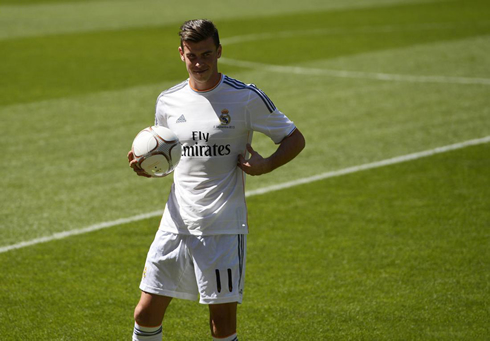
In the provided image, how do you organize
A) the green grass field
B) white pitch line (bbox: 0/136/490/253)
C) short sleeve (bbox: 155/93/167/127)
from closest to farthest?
short sleeve (bbox: 155/93/167/127), the green grass field, white pitch line (bbox: 0/136/490/253)

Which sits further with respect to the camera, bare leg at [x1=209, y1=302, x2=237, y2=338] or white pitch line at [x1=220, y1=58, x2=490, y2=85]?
white pitch line at [x1=220, y1=58, x2=490, y2=85]

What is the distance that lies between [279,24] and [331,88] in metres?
11.0

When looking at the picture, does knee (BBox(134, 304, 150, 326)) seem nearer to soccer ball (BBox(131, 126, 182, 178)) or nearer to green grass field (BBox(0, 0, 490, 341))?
soccer ball (BBox(131, 126, 182, 178))

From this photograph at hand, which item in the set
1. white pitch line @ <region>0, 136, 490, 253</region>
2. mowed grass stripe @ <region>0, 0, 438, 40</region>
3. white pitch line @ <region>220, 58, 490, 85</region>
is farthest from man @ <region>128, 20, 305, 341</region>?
mowed grass stripe @ <region>0, 0, 438, 40</region>

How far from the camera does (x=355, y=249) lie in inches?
290

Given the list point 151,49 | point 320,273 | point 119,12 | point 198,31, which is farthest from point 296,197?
point 119,12

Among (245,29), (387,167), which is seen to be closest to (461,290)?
(387,167)

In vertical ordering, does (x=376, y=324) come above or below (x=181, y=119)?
below

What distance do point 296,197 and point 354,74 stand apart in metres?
7.78

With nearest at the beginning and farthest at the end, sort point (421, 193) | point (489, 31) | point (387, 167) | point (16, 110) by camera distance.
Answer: point (421, 193)
point (387, 167)
point (16, 110)
point (489, 31)

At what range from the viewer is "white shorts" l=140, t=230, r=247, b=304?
4.50 meters

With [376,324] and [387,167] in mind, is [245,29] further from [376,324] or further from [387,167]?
[376,324]

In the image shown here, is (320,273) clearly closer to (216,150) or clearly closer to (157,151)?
(216,150)

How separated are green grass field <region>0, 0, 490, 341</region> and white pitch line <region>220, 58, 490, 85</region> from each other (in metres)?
0.04
